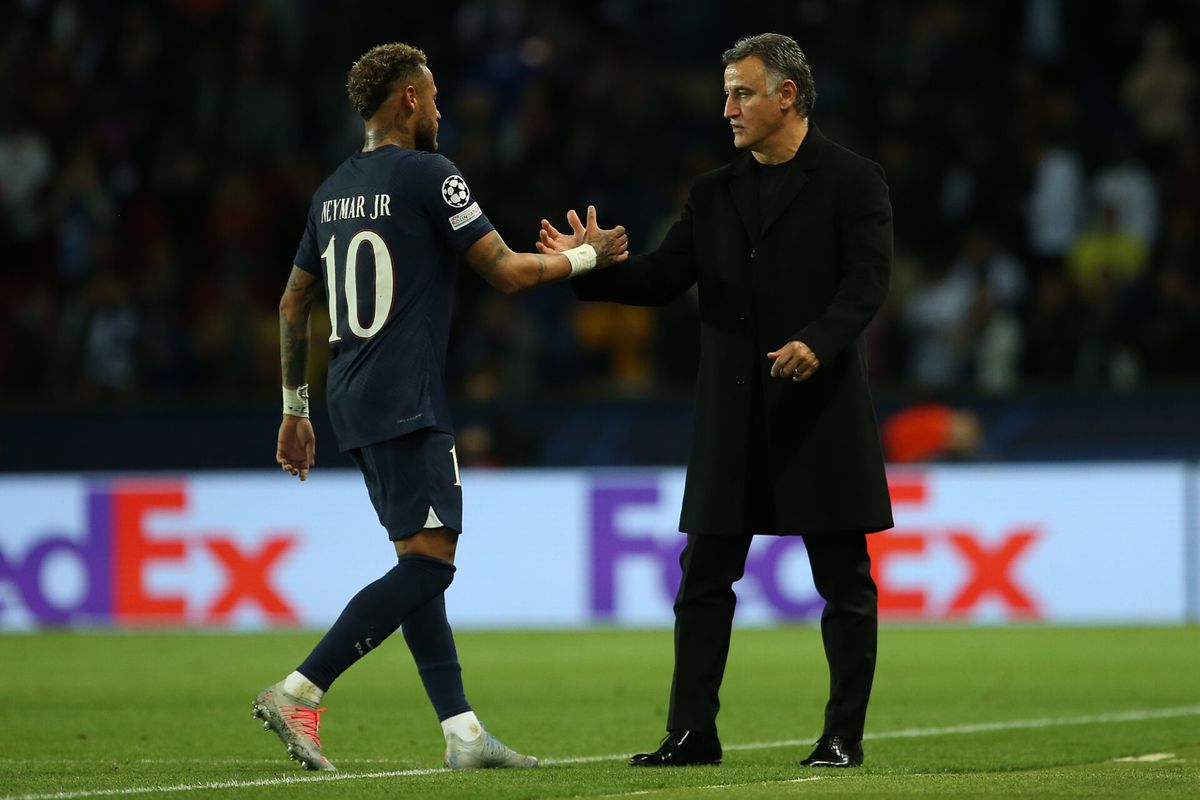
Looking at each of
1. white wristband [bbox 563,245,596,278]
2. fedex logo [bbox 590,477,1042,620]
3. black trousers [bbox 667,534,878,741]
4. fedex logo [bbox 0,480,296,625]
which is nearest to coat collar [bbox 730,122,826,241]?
white wristband [bbox 563,245,596,278]

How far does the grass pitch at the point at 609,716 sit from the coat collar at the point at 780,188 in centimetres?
178

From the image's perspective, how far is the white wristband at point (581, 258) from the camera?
6.56m

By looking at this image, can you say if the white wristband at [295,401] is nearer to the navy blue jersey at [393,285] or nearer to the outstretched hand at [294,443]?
the outstretched hand at [294,443]

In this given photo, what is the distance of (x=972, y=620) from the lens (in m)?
13.9

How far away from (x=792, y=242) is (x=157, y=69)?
13.7 metres

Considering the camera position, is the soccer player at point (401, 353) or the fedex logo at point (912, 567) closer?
the soccer player at point (401, 353)

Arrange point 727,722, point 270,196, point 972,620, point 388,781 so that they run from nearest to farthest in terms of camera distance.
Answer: point 388,781
point 727,722
point 972,620
point 270,196

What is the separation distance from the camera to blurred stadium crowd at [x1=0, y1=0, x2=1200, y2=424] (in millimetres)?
16188

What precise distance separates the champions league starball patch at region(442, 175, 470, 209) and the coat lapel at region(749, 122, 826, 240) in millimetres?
990

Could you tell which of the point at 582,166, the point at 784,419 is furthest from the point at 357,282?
the point at 582,166

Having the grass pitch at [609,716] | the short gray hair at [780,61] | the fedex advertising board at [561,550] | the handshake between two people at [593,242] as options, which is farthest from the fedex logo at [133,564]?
the short gray hair at [780,61]

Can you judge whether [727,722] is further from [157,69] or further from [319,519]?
[157,69]

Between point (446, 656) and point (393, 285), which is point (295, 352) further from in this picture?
point (446, 656)

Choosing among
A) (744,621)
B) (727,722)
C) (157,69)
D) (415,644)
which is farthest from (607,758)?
(157,69)
